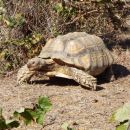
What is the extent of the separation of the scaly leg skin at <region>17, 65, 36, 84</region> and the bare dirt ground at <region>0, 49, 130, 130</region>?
0.34 feet

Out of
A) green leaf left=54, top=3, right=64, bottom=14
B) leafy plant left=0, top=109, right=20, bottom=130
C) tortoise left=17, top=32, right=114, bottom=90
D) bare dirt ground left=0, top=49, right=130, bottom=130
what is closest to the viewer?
leafy plant left=0, top=109, right=20, bottom=130

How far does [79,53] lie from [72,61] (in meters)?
0.15

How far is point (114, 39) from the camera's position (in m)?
8.88

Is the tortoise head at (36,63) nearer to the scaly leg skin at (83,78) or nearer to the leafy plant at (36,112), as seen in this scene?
the scaly leg skin at (83,78)

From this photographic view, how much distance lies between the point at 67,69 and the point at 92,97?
74cm

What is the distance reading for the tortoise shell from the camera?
6684 mm

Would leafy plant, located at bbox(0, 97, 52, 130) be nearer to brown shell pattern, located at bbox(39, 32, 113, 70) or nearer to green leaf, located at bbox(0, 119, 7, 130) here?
green leaf, located at bbox(0, 119, 7, 130)

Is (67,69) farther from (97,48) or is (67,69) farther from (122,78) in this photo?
(122,78)

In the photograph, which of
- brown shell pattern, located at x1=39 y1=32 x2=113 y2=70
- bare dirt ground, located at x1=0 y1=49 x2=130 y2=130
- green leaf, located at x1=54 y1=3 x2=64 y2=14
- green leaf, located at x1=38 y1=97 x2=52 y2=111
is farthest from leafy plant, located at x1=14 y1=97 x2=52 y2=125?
green leaf, located at x1=54 y1=3 x2=64 y2=14

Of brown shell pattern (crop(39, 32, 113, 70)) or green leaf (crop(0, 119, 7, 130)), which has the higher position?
green leaf (crop(0, 119, 7, 130))

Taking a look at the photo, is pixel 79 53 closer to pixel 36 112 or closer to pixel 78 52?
pixel 78 52

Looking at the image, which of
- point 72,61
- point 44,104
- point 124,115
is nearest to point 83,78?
point 72,61

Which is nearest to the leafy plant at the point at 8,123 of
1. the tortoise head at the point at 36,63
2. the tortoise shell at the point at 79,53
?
the tortoise shell at the point at 79,53

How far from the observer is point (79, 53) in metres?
6.70
